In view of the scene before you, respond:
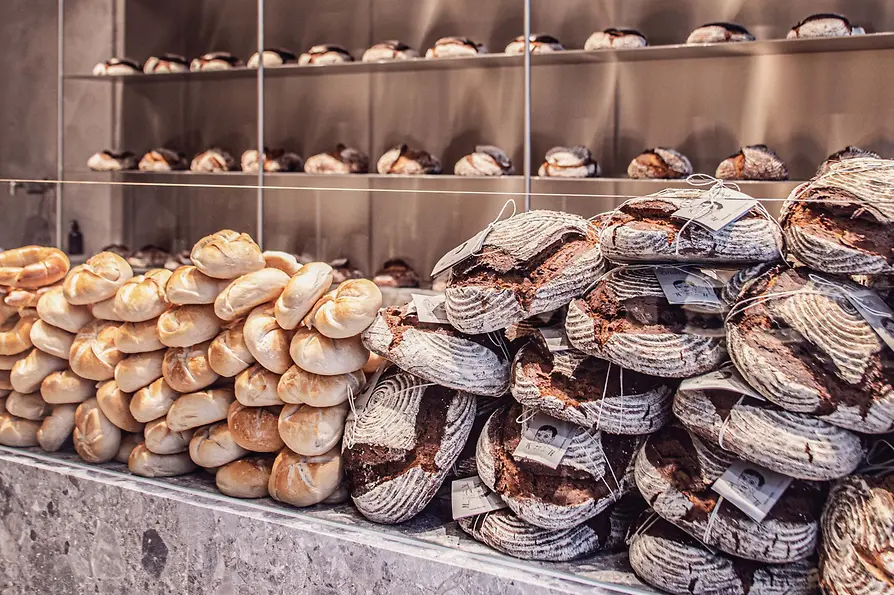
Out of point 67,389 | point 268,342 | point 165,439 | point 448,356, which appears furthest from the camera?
point 67,389

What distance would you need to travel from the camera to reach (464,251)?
1.10m

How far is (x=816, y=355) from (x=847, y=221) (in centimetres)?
15

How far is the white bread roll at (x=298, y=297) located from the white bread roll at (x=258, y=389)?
0.08 m

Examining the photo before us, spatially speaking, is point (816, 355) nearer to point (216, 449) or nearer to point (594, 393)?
point (594, 393)

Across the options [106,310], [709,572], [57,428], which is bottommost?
[709,572]

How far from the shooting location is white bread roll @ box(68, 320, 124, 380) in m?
1.35

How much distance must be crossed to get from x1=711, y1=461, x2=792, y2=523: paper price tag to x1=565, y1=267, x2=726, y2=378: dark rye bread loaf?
0.12m

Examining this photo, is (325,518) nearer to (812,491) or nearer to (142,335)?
(142,335)

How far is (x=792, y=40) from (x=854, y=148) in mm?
418

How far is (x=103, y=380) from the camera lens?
1.38 meters

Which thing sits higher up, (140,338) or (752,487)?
(140,338)

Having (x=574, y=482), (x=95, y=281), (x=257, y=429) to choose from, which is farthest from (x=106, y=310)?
(x=574, y=482)

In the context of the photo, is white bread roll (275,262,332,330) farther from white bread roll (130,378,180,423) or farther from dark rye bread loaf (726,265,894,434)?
dark rye bread loaf (726,265,894,434)

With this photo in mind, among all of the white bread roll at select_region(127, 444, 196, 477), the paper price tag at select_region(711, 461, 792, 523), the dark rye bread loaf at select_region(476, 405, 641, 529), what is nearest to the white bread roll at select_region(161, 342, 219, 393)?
the white bread roll at select_region(127, 444, 196, 477)
